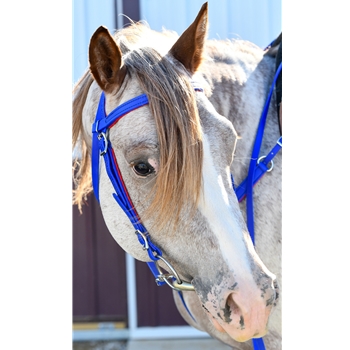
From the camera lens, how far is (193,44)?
1.33m

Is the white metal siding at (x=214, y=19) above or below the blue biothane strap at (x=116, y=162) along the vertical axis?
above

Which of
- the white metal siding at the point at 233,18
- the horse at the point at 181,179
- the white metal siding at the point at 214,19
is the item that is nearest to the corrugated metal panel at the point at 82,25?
the white metal siding at the point at 214,19

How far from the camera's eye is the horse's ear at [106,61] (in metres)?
1.21

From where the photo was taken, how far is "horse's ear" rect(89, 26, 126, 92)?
121cm

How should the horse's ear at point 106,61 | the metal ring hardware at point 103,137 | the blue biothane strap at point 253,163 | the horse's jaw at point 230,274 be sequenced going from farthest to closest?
the blue biothane strap at point 253,163 < the metal ring hardware at point 103,137 < the horse's ear at point 106,61 < the horse's jaw at point 230,274

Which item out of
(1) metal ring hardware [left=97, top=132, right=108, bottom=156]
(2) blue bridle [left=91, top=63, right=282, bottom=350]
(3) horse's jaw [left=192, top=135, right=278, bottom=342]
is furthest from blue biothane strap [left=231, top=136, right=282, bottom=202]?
(1) metal ring hardware [left=97, top=132, right=108, bottom=156]

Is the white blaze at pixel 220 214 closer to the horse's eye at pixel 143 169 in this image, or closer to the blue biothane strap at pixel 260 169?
the horse's eye at pixel 143 169

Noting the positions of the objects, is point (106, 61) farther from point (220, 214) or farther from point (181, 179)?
point (220, 214)

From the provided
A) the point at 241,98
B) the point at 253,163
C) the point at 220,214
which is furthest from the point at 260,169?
the point at 220,214

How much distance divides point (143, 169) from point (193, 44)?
44 cm

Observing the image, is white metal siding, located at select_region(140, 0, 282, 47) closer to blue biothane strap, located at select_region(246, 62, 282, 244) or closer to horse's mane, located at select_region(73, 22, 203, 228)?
blue biothane strap, located at select_region(246, 62, 282, 244)
